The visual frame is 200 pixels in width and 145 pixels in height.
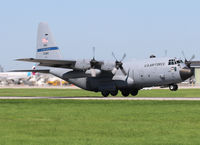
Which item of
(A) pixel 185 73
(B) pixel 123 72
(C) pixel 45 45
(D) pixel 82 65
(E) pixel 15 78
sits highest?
(C) pixel 45 45

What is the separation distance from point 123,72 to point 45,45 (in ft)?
40.7

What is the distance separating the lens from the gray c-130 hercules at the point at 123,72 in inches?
1772

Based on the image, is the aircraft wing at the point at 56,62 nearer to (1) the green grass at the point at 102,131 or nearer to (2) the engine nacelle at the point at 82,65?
(2) the engine nacelle at the point at 82,65

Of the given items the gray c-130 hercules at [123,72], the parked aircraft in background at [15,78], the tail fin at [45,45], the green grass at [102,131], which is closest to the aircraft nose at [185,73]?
the gray c-130 hercules at [123,72]

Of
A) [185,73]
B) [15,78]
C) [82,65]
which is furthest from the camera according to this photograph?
[15,78]

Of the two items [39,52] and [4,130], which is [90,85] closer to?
[39,52]

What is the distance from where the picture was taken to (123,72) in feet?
156

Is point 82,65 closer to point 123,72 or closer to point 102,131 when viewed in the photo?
point 123,72

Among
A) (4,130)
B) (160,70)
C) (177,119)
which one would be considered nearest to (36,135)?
(4,130)

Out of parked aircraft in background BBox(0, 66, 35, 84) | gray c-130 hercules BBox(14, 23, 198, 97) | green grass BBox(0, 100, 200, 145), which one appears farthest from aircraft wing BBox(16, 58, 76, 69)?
parked aircraft in background BBox(0, 66, 35, 84)

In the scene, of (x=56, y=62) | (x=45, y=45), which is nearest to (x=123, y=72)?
(x=56, y=62)

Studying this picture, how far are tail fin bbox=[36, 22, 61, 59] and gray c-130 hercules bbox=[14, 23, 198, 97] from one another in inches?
138

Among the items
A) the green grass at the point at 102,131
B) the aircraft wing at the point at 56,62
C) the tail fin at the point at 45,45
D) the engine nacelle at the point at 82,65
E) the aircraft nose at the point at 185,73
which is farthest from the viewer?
the tail fin at the point at 45,45

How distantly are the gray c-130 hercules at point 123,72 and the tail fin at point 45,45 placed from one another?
349 cm
